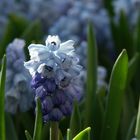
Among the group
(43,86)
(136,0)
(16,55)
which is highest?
(136,0)

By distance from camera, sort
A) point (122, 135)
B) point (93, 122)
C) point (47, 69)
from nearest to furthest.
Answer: point (47, 69) < point (93, 122) < point (122, 135)

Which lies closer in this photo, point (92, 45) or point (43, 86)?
point (43, 86)

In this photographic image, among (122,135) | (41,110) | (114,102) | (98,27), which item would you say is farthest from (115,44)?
(41,110)

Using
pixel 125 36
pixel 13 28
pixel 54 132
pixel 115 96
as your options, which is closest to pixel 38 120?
pixel 54 132

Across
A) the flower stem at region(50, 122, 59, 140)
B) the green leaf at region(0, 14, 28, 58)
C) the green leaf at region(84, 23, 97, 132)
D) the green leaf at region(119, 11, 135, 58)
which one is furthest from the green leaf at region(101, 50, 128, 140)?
the green leaf at region(119, 11, 135, 58)

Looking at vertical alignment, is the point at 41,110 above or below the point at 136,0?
below

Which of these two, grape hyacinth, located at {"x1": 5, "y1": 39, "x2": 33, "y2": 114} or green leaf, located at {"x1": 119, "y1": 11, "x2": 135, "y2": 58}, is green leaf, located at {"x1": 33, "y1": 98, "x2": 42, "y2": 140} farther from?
green leaf, located at {"x1": 119, "y1": 11, "x2": 135, "y2": 58}

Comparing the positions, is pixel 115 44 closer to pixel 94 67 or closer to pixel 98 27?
pixel 98 27

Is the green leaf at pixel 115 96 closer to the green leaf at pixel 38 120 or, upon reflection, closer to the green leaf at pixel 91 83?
the green leaf at pixel 91 83
